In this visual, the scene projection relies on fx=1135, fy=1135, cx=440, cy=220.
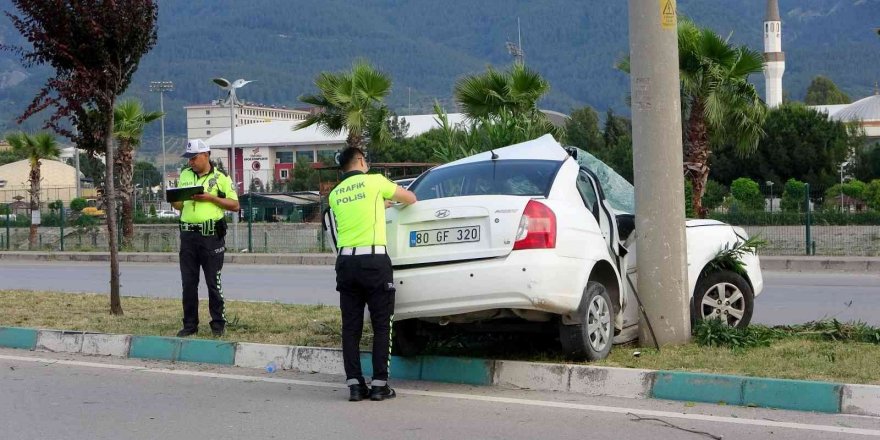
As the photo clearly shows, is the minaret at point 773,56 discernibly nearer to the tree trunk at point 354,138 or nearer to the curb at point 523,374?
the tree trunk at point 354,138

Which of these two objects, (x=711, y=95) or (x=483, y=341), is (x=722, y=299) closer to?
(x=483, y=341)

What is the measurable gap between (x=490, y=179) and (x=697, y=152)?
17.7 m

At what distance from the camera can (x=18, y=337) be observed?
11195mm

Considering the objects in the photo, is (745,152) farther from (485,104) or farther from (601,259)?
(601,259)

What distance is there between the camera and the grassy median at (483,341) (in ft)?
25.5

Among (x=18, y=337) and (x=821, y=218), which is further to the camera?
(x=821, y=218)

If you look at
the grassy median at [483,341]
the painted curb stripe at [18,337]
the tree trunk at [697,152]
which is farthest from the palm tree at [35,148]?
the painted curb stripe at [18,337]

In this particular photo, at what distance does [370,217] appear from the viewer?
25.3 ft

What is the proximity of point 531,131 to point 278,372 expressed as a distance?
11294mm

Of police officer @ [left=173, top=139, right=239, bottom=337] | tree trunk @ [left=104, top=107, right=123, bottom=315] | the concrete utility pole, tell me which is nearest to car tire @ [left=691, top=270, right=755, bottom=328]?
the concrete utility pole

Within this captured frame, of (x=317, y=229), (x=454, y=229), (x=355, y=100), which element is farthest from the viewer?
(x=355, y=100)

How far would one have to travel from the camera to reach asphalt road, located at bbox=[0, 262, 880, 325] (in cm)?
1301

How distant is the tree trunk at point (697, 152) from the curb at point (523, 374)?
17061 millimetres

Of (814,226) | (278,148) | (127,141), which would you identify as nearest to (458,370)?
(814,226)
